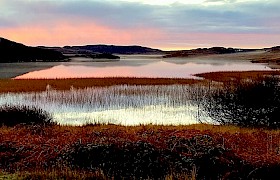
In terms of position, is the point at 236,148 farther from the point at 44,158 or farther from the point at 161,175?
the point at 44,158

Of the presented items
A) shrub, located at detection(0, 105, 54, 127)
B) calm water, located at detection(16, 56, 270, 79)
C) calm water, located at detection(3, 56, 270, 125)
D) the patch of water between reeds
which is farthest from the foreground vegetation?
calm water, located at detection(16, 56, 270, 79)

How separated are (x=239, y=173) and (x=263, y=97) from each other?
11729mm

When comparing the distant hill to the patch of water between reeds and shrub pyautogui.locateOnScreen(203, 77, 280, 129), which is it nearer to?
the patch of water between reeds

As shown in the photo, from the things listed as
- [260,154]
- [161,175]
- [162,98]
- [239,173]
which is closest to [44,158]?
[161,175]

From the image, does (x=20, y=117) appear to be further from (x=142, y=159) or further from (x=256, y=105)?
(x=142, y=159)

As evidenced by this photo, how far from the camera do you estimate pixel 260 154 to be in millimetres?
11664

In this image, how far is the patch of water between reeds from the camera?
2412 centimetres

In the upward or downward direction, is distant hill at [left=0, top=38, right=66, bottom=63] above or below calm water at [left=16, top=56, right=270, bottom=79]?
above

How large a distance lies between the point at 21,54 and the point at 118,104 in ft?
437

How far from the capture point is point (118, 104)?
30.1 m

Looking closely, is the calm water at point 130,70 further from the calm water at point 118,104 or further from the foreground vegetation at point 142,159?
the foreground vegetation at point 142,159

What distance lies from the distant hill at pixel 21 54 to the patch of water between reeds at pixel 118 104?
347 feet

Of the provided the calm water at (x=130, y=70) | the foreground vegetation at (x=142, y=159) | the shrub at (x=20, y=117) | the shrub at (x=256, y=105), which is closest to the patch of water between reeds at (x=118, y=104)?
the shrub at (x=20, y=117)

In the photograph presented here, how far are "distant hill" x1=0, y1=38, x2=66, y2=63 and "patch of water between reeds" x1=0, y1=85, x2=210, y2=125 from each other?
10591cm
